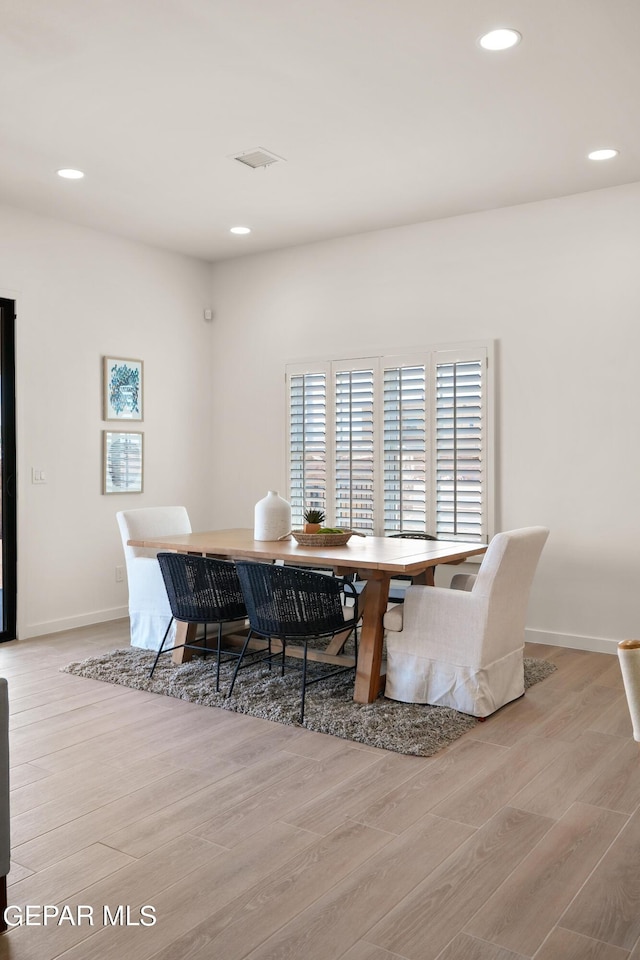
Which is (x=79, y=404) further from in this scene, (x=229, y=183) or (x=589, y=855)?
(x=589, y=855)

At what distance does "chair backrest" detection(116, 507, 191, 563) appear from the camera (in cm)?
492

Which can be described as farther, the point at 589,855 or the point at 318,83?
the point at 318,83

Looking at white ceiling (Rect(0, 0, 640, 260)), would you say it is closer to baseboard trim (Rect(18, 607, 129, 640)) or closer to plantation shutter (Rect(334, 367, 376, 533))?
plantation shutter (Rect(334, 367, 376, 533))

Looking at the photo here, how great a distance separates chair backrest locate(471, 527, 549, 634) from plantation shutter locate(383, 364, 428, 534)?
1751 mm

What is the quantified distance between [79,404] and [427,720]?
3.54 meters

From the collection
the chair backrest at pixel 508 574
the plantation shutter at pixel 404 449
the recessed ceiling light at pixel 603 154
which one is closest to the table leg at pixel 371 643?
the chair backrest at pixel 508 574

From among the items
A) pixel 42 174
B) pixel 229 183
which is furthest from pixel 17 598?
pixel 229 183

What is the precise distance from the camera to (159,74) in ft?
11.3

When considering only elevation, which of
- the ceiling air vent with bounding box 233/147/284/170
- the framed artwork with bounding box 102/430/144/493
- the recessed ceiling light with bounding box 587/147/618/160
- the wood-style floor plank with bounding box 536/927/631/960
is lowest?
the wood-style floor plank with bounding box 536/927/631/960

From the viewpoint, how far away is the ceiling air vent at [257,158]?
434 cm

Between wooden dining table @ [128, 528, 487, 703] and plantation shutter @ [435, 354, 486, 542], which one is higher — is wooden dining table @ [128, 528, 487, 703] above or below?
below

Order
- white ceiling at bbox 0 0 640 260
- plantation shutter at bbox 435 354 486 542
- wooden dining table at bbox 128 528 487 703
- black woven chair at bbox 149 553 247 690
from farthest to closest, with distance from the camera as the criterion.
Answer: plantation shutter at bbox 435 354 486 542
black woven chair at bbox 149 553 247 690
wooden dining table at bbox 128 528 487 703
white ceiling at bbox 0 0 640 260

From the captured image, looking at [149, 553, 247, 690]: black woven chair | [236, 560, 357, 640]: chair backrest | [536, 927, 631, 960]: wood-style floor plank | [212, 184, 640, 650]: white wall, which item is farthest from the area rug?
[536, 927, 631, 960]: wood-style floor plank

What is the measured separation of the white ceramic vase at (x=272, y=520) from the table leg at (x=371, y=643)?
0.85 metres
